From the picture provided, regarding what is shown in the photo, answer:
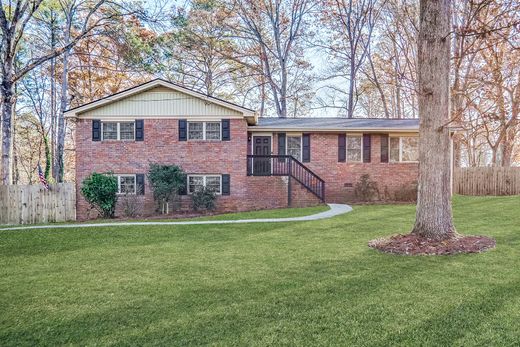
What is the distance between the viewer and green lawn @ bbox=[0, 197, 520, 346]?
3.16m

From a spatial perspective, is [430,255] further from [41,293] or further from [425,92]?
[41,293]

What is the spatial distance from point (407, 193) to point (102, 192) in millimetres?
12323

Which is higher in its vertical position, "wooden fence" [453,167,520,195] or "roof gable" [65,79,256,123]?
"roof gable" [65,79,256,123]

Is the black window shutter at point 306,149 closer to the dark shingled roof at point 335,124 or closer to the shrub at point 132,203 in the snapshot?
the dark shingled roof at point 335,124

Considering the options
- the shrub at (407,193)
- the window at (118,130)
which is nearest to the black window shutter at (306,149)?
the shrub at (407,193)

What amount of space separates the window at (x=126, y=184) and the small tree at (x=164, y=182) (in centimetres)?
108

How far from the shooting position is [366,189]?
1558cm

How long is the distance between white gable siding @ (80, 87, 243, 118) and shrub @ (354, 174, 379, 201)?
6.27 m

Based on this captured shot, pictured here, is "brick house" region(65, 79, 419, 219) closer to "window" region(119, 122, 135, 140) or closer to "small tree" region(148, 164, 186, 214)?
"window" region(119, 122, 135, 140)

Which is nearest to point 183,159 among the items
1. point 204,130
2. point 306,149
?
point 204,130

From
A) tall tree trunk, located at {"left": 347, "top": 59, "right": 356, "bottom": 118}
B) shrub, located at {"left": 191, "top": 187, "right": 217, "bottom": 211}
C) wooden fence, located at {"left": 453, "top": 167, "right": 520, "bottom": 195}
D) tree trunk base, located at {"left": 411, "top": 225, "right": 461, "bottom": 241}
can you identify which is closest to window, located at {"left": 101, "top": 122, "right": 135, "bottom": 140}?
shrub, located at {"left": 191, "top": 187, "right": 217, "bottom": 211}

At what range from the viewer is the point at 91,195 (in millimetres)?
12719

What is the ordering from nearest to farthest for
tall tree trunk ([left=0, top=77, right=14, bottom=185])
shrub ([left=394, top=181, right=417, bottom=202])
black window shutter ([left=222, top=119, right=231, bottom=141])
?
tall tree trunk ([left=0, top=77, right=14, bottom=185]) → black window shutter ([left=222, top=119, right=231, bottom=141]) → shrub ([left=394, top=181, right=417, bottom=202])

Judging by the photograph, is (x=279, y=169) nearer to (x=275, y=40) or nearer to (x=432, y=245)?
(x=432, y=245)
